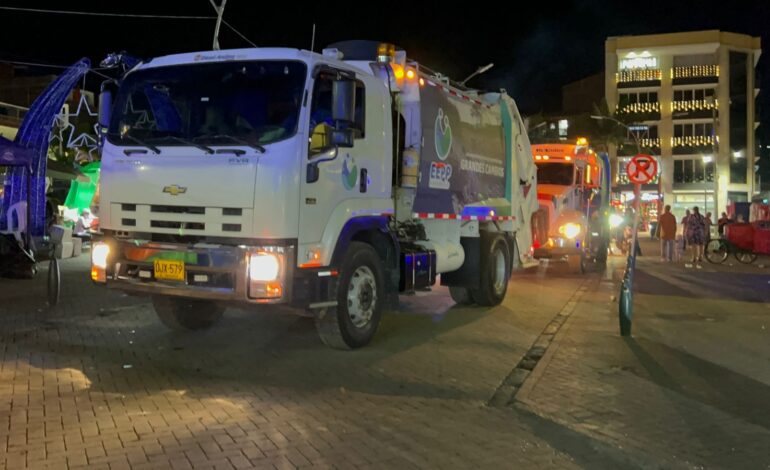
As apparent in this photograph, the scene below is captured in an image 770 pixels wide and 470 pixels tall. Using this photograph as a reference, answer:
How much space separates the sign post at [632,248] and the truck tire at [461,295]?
2373mm

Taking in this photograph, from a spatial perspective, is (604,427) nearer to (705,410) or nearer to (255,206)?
(705,410)

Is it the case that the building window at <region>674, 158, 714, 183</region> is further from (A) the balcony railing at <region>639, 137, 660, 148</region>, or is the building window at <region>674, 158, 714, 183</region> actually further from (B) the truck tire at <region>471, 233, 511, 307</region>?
(B) the truck tire at <region>471, 233, 511, 307</region>

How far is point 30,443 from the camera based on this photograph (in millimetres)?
4578

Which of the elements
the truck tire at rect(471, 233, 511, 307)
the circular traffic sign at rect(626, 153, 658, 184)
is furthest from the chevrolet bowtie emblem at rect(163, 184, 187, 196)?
the circular traffic sign at rect(626, 153, 658, 184)

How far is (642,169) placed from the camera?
10812 millimetres

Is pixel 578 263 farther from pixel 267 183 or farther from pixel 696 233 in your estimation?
pixel 267 183

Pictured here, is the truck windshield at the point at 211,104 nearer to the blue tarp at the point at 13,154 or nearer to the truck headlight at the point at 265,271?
the truck headlight at the point at 265,271

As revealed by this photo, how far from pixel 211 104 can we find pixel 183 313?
283 cm

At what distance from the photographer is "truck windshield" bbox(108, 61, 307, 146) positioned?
6.49m

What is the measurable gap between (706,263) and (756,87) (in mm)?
53577

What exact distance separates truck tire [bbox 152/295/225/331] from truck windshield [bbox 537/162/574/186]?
10347 mm

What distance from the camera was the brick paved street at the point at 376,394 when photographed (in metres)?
4.61

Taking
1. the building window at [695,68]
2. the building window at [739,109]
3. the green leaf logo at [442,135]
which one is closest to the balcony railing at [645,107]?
the building window at [695,68]

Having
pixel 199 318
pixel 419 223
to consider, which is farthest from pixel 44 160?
pixel 419 223
